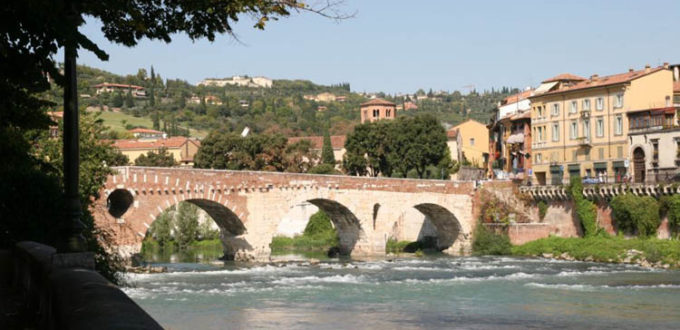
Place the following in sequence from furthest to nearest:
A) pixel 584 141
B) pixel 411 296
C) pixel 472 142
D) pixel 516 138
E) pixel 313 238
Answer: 1. pixel 472 142
2. pixel 516 138
3. pixel 313 238
4. pixel 584 141
5. pixel 411 296

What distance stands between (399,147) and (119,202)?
109 ft

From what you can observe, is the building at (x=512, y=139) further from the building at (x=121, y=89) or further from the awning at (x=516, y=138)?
the building at (x=121, y=89)

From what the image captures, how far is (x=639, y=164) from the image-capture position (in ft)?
176

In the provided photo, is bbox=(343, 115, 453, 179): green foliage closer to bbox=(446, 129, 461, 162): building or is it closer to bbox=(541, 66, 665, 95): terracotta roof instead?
bbox=(541, 66, 665, 95): terracotta roof

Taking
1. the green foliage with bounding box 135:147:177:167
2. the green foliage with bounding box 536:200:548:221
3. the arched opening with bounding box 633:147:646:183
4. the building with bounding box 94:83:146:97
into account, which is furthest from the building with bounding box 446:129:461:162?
the building with bounding box 94:83:146:97

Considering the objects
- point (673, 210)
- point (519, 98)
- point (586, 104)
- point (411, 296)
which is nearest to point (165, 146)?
point (519, 98)

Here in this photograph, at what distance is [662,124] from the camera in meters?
52.5

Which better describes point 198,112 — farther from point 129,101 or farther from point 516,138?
point 516,138

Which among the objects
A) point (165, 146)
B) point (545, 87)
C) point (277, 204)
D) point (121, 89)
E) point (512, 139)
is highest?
point (121, 89)

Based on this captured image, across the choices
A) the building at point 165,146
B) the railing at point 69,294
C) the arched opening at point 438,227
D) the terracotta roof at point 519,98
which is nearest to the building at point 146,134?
the building at point 165,146

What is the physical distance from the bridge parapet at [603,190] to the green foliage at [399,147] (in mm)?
17260

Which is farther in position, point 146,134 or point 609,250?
point 146,134

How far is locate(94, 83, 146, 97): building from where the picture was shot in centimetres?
16174

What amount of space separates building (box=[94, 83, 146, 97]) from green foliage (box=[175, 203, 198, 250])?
10270 centimetres
